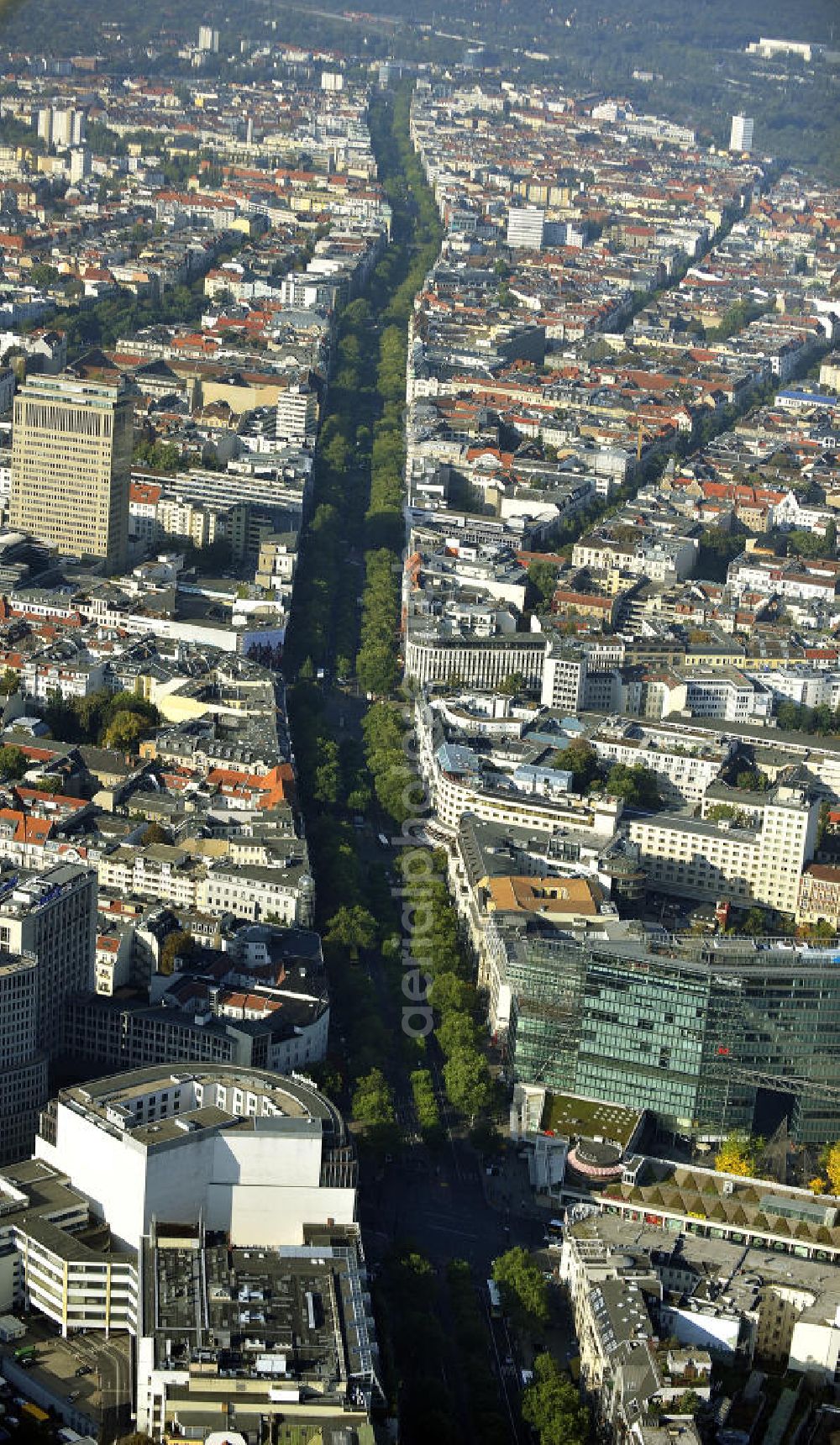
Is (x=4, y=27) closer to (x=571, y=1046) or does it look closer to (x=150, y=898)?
(x=571, y=1046)

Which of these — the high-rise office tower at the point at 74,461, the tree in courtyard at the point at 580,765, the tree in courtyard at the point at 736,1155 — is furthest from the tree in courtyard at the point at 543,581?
the tree in courtyard at the point at 736,1155

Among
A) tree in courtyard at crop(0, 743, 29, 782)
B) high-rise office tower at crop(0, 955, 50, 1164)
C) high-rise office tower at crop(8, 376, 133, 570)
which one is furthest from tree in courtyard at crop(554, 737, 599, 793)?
high-rise office tower at crop(0, 955, 50, 1164)

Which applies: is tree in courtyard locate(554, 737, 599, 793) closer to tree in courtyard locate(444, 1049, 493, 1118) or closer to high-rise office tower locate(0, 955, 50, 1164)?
A: tree in courtyard locate(444, 1049, 493, 1118)

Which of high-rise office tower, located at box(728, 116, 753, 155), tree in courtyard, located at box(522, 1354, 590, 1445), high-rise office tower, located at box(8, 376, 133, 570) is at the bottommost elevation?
tree in courtyard, located at box(522, 1354, 590, 1445)

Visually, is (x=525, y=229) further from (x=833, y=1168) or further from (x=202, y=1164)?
(x=202, y=1164)

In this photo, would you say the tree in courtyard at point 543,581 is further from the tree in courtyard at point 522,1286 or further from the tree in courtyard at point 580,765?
the tree in courtyard at point 522,1286

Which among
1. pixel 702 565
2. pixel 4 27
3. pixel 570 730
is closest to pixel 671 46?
pixel 702 565
